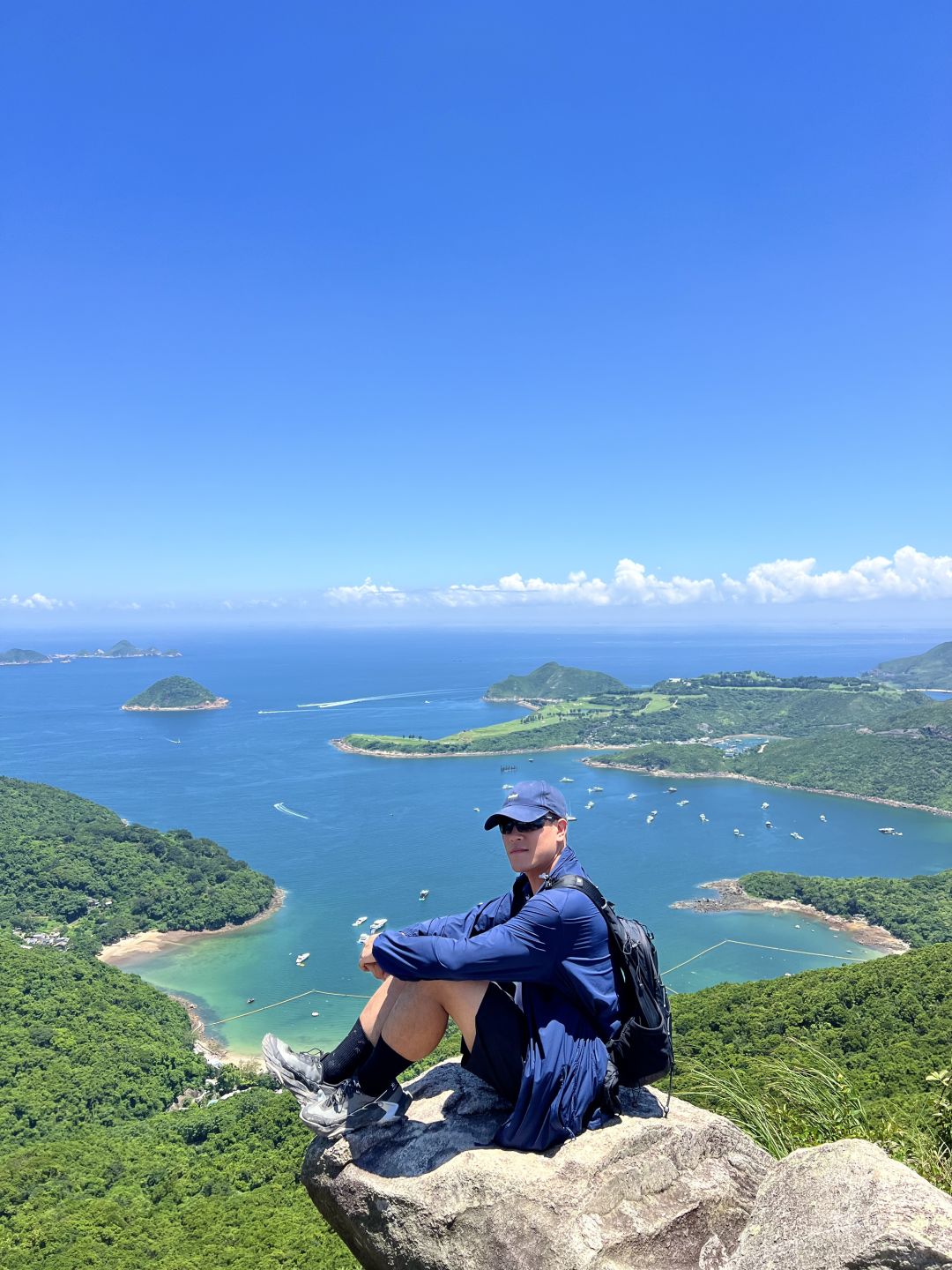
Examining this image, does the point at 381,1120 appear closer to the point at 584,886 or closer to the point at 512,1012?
the point at 512,1012

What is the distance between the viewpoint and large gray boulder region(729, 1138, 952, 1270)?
2135 millimetres

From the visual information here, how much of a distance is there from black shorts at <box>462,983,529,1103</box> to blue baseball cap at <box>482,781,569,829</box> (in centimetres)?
61

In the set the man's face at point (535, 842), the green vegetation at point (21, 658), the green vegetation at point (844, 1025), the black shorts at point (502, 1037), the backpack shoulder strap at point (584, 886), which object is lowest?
the green vegetation at point (844, 1025)

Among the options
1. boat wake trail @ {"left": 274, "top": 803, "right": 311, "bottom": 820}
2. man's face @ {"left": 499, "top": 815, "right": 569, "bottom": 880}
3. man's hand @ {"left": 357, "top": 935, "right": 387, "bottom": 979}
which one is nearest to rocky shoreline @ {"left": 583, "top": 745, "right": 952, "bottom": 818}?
boat wake trail @ {"left": 274, "top": 803, "right": 311, "bottom": 820}

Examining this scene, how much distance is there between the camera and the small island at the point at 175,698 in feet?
367

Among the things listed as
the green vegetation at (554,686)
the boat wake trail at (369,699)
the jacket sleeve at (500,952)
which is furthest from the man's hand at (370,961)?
the green vegetation at (554,686)

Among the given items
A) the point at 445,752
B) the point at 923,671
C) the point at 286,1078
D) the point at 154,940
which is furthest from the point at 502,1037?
the point at 923,671

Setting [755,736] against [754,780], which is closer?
[754,780]

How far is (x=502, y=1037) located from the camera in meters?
2.87

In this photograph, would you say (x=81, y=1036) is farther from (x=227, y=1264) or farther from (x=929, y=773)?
(x=929, y=773)

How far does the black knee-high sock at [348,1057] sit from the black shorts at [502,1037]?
18.0 inches

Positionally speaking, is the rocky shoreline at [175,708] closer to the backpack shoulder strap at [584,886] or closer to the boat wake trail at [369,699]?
the boat wake trail at [369,699]

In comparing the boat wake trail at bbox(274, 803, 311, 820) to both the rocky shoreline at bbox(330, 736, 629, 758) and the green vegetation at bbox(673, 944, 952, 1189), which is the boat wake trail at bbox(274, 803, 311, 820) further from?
the green vegetation at bbox(673, 944, 952, 1189)

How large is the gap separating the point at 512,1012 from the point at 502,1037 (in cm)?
10
